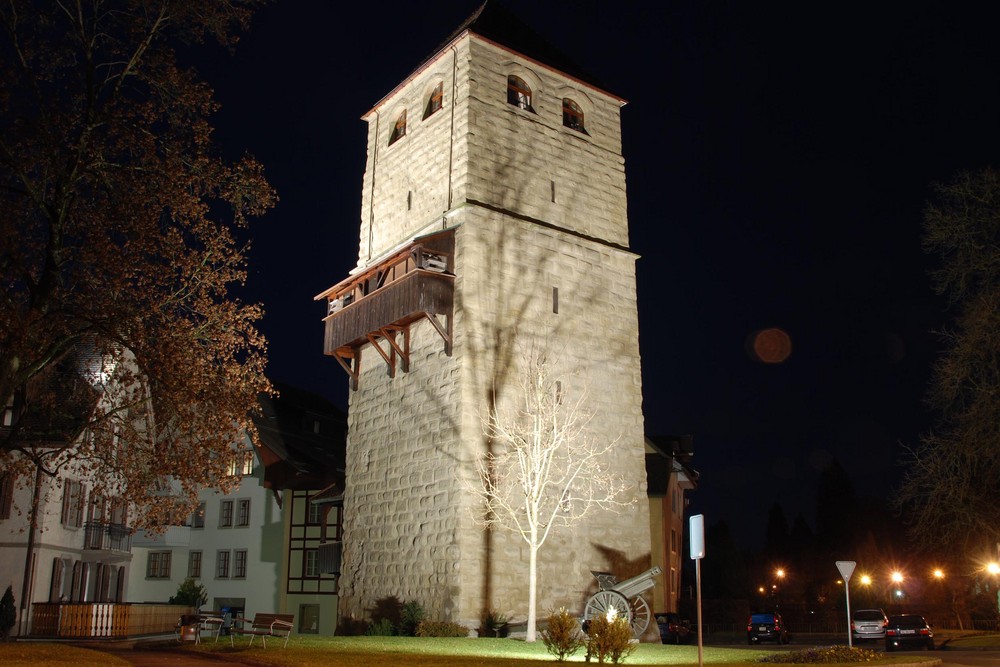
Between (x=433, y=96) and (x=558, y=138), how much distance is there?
4.00 metres

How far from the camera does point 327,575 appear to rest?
34.5 meters

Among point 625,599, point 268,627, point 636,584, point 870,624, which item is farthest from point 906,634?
point 268,627

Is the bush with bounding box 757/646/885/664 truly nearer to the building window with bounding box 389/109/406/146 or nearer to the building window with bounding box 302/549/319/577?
the building window with bounding box 389/109/406/146

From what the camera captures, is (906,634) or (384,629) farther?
(906,634)

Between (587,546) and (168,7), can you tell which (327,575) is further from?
(168,7)

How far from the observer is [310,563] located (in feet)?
117

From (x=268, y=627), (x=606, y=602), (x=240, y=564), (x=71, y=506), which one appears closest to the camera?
(x=268, y=627)

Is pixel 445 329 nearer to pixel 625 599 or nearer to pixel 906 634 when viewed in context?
pixel 625 599

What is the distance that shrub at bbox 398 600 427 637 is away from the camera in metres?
22.1

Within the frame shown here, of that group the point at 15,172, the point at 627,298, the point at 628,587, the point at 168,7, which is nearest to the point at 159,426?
the point at 15,172

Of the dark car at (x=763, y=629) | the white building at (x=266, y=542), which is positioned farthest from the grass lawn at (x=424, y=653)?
the dark car at (x=763, y=629)

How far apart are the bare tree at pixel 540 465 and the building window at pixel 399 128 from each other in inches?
365

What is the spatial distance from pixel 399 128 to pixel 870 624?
76.9 ft

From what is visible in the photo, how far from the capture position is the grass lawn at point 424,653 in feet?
46.3
